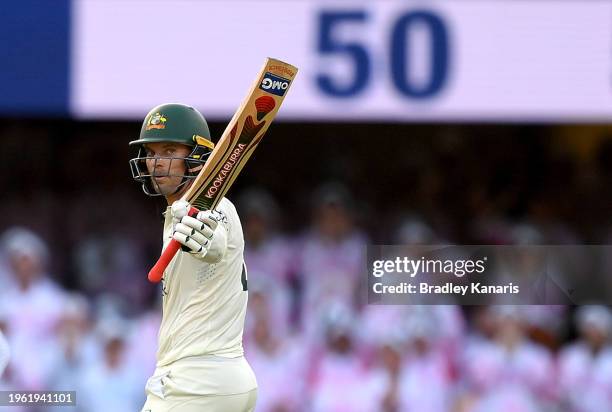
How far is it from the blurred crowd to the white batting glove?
3.01 meters

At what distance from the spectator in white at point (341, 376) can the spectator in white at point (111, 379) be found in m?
0.97

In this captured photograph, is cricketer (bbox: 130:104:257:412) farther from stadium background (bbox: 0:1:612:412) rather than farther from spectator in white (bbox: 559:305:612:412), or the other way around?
spectator in white (bbox: 559:305:612:412)

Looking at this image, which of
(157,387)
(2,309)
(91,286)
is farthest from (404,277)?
(157,387)

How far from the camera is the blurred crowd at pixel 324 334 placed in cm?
650

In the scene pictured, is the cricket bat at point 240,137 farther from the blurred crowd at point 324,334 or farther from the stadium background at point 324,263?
the blurred crowd at point 324,334

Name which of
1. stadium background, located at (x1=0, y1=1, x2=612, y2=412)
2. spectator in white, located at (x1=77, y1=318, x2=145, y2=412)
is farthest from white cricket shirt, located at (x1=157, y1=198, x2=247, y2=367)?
spectator in white, located at (x1=77, y1=318, x2=145, y2=412)

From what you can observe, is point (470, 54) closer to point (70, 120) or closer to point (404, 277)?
point (404, 277)

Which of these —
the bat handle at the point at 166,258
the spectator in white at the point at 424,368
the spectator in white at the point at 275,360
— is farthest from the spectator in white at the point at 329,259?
the bat handle at the point at 166,258

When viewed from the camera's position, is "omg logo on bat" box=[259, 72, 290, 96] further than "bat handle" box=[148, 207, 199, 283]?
Yes

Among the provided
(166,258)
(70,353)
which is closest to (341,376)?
(70,353)

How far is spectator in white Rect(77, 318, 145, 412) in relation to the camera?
21.4 feet

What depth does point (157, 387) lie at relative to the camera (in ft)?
11.8

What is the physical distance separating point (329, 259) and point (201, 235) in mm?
3180

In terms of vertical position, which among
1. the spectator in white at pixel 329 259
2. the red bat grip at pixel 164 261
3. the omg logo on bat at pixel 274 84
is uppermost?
the omg logo on bat at pixel 274 84
